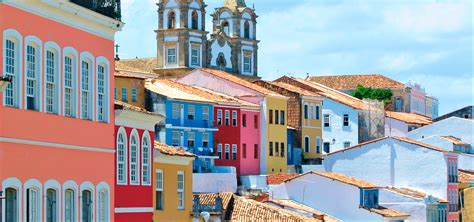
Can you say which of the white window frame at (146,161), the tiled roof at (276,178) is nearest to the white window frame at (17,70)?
the white window frame at (146,161)

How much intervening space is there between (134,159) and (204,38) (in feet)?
238

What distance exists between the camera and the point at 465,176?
86.9m

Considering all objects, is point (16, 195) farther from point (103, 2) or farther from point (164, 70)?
point (164, 70)

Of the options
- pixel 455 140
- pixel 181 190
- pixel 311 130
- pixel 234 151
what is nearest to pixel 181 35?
pixel 311 130

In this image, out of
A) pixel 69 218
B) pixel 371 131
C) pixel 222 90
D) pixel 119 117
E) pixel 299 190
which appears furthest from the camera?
pixel 371 131

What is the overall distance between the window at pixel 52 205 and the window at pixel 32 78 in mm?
2071

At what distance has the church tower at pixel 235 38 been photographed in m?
113

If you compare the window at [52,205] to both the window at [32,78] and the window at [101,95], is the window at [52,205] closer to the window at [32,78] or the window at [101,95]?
the window at [32,78]

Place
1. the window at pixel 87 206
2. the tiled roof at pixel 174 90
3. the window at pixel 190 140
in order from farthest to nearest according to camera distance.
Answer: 1. the window at pixel 190 140
2. the tiled roof at pixel 174 90
3. the window at pixel 87 206

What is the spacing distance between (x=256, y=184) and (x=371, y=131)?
23397 millimetres

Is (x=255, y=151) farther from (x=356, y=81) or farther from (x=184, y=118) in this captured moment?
(x=356, y=81)

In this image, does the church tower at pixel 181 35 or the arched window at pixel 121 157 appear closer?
A: the arched window at pixel 121 157

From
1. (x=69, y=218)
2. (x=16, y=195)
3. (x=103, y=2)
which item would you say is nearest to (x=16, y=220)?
(x=16, y=195)

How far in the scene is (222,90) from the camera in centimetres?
8562
